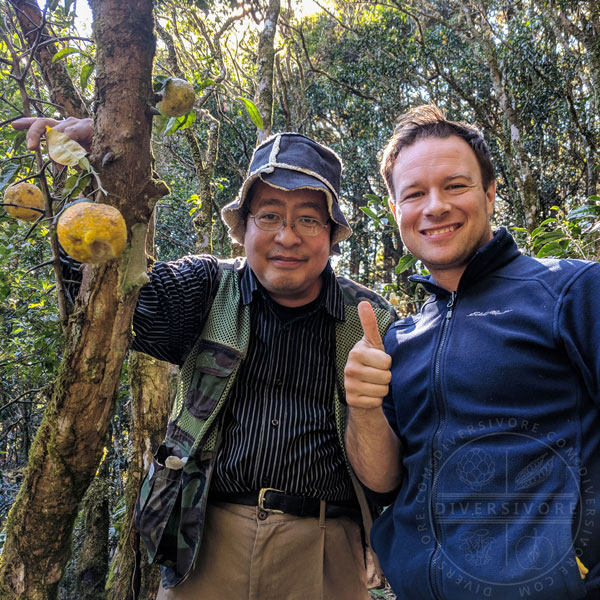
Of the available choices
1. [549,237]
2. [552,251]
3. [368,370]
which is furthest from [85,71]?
[549,237]

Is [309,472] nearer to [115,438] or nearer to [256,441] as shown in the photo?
[256,441]

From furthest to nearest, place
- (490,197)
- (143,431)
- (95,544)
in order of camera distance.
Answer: (95,544) → (143,431) → (490,197)

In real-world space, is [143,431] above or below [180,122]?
below

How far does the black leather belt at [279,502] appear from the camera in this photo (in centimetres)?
155

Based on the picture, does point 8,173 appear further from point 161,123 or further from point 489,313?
point 489,313

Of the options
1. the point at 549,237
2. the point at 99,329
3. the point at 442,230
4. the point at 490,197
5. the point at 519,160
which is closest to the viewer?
the point at 99,329

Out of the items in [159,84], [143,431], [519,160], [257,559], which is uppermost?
[519,160]

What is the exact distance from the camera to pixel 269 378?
166 centimetres

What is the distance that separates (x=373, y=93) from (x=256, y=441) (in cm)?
989

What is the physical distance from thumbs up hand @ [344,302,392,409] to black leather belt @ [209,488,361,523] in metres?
0.51

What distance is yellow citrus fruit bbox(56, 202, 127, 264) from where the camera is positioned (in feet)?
3.10

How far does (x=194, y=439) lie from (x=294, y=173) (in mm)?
1046

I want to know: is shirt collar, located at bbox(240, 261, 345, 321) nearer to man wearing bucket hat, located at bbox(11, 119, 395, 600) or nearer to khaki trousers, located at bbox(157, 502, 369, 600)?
man wearing bucket hat, located at bbox(11, 119, 395, 600)

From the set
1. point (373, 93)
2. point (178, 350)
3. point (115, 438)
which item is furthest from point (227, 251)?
point (178, 350)
